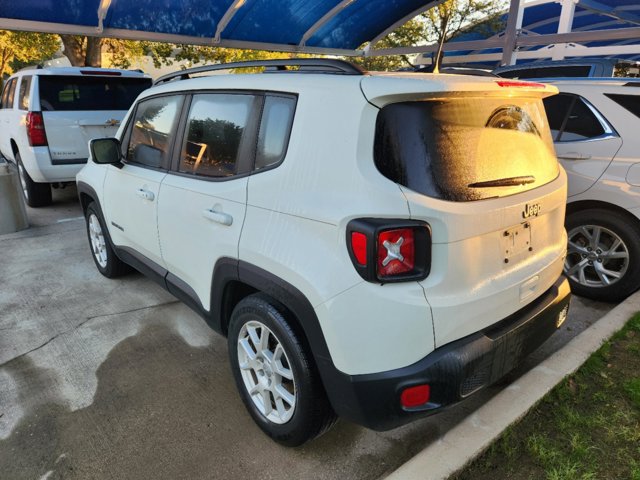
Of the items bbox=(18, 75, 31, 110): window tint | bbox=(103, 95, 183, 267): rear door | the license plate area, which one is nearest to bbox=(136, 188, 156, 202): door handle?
bbox=(103, 95, 183, 267): rear door

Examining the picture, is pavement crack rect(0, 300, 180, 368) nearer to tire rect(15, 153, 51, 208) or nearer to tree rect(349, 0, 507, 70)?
tire rect(15, 153, 51, 208)

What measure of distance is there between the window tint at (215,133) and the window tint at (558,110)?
2.93 metres

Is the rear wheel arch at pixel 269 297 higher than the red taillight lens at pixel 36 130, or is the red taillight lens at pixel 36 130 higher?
the red taillight lens at pixel 36 130

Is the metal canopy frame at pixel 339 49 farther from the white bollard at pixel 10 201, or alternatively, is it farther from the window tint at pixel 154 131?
the window tint at pixel 154 131

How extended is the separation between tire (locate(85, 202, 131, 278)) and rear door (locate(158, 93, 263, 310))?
147cm

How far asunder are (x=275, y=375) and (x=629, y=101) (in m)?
3.55

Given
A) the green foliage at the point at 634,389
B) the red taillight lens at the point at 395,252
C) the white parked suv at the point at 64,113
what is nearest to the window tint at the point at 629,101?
the green foliage at the point at 634,389

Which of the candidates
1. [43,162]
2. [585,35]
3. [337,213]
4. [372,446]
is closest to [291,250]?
[337,213]

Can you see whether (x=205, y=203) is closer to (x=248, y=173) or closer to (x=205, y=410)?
(x=248, y=173)

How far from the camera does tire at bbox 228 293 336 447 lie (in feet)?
7.04

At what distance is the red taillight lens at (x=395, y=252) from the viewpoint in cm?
179

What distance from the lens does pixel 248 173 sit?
2.38 m

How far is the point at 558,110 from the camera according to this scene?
162 inches

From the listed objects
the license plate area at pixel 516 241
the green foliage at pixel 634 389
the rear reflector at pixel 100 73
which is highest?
the rear reflector at pixel 100 73
